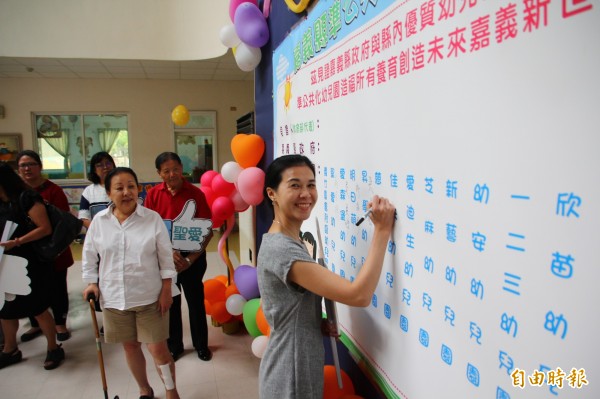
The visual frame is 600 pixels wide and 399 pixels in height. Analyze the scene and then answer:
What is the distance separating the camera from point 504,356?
2.24ft

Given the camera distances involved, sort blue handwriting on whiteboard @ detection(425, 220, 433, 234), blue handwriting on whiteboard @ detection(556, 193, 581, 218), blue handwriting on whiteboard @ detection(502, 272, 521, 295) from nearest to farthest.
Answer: blue handwriting on whiteboard @ detection(556, 193, 581, 218), blue handwriting on whiteboard @ detection(502, 272, 521, 295), blue handwriting on whiteboard @ detection(425, 220, 433, 234)

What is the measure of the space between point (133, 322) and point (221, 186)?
108cm

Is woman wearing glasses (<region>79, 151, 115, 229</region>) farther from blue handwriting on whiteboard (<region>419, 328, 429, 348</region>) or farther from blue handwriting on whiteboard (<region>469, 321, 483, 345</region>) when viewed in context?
blue handwriting on whiteboard (<region>469, 321, 483, 345</region>)

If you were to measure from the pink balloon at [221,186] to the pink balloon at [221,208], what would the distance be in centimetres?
4

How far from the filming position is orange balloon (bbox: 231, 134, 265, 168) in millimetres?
2371

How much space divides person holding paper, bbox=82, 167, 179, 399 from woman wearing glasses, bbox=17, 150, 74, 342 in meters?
1.03

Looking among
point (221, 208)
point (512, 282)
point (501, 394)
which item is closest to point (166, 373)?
point (221, 208)

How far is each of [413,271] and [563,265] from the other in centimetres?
41

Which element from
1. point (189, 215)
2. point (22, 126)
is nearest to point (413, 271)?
point (189, 215)

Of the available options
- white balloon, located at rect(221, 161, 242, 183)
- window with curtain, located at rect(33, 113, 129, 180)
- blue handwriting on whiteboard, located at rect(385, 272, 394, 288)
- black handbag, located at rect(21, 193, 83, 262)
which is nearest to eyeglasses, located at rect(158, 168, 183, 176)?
white balloon, located at rect(221, 161, 242, 183)

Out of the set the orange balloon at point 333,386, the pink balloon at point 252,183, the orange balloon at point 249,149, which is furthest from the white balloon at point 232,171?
the orange balloon at point 333,386

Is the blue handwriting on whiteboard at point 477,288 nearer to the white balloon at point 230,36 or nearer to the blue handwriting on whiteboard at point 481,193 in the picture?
the blue handwriting on whiteboard at point 481,193

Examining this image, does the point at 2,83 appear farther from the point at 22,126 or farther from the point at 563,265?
the point at 563,265

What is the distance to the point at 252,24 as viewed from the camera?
221 cm
